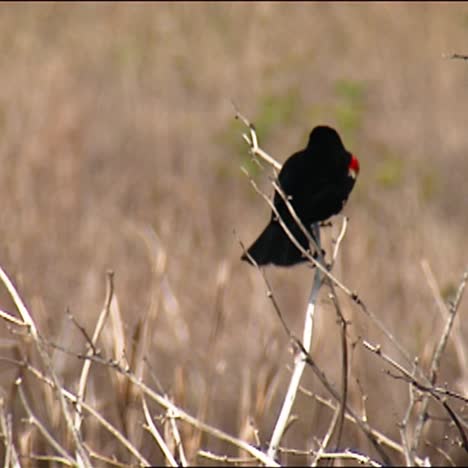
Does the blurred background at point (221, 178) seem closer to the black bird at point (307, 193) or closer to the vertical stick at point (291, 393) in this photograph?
the black bird at point (307, 193)

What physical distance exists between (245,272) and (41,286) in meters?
1.30

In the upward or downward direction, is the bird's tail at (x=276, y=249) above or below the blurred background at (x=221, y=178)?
above

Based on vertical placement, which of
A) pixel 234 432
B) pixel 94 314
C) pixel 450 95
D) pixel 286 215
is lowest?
pixel 234 432

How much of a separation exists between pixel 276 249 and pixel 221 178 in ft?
21.3

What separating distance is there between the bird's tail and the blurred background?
633 millimetres

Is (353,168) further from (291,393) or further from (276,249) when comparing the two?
(291,393)

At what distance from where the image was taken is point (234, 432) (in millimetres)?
7660

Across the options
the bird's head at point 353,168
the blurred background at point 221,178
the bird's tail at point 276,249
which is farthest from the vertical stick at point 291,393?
the blurred background at point 221,178

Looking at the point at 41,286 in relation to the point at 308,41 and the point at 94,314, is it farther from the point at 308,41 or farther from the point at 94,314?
the point at 308,41

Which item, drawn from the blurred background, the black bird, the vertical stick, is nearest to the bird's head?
the black bird

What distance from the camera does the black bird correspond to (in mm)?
3996

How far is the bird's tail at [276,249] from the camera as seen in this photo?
3953mm

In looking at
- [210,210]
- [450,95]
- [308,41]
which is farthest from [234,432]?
[308,41]

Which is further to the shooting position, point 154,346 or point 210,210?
point 210,210
